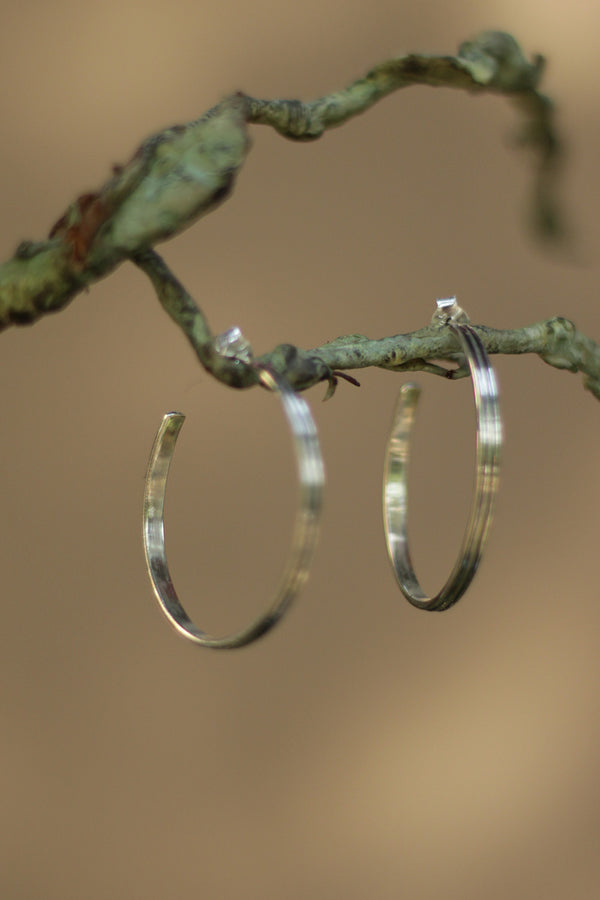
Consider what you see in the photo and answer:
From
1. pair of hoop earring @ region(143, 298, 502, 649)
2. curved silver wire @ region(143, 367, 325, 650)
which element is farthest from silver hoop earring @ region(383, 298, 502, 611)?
curved silver wire @ region(143, 367, 325, 650)

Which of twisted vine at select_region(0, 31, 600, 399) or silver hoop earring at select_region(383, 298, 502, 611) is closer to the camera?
twisted vine at select_region(0, 31, 600, 399)

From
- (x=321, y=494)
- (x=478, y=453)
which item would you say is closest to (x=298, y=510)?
(x=321, y=494)

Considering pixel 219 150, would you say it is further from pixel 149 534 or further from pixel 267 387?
pixel 149 534

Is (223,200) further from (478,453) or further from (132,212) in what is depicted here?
(478,453)

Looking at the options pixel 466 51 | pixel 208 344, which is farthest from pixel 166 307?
pixel 466 51

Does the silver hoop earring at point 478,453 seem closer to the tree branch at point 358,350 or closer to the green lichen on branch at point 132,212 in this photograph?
the tree branch at point 358,350

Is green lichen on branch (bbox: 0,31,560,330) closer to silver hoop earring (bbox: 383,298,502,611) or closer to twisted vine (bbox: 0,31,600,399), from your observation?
twisted vine (bbox: 0,31,600,399)

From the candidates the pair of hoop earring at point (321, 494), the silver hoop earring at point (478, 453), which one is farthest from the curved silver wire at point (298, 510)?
the silver hoop earring at point (478, 453)
